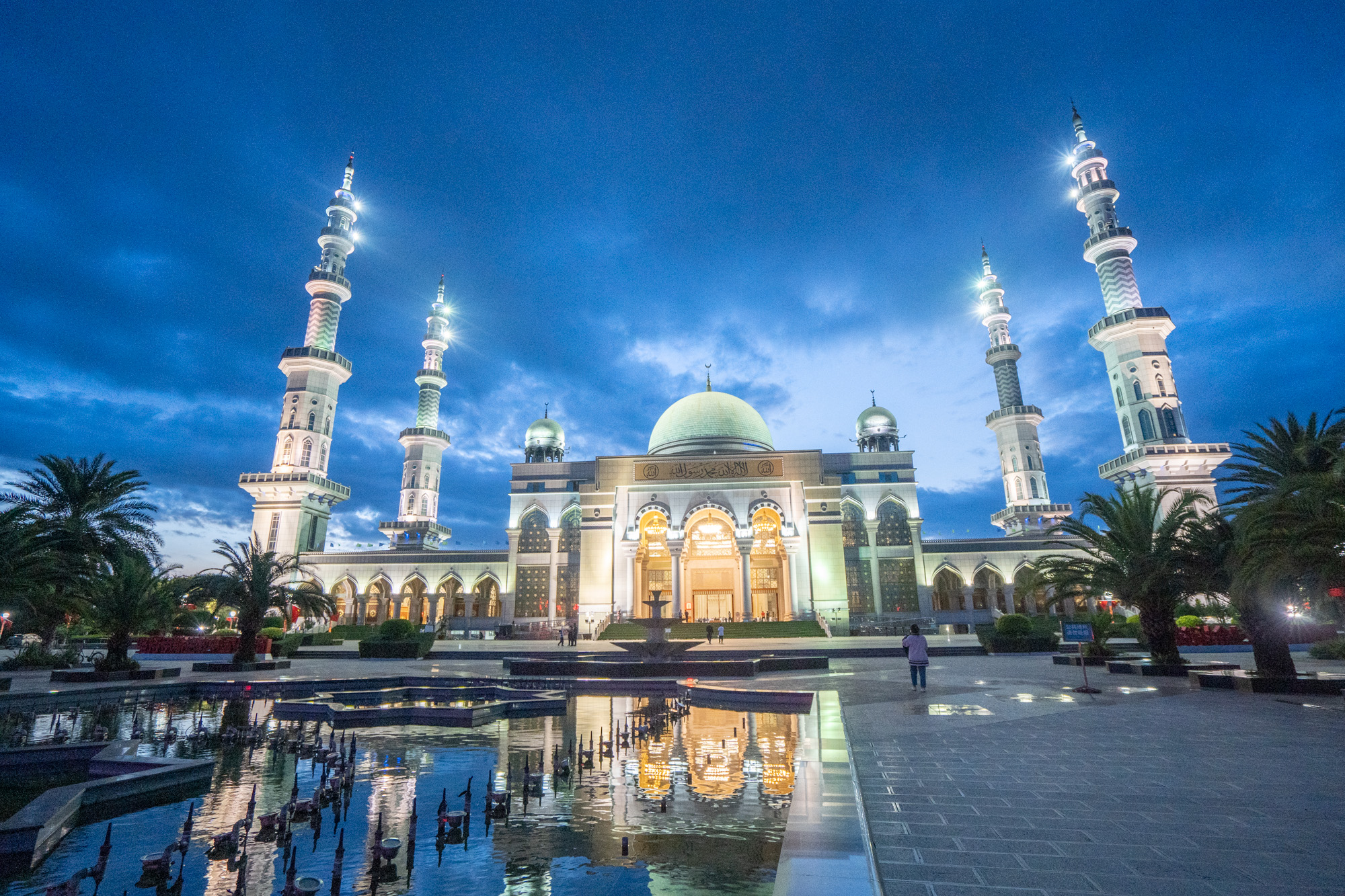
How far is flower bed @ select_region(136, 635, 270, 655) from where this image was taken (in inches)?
929

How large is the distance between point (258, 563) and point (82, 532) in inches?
160

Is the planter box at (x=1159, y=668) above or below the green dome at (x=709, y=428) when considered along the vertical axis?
below

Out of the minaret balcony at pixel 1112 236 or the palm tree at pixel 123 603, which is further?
the minaret balcony at pixel 1112 236

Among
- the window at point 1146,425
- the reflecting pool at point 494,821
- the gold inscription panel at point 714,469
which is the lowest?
the reflecting pool at point 494,821

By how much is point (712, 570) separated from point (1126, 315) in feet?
97.2

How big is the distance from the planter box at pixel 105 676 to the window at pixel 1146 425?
153 ft

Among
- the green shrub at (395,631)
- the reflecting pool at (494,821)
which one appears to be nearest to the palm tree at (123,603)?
the green shrub at (395,631)

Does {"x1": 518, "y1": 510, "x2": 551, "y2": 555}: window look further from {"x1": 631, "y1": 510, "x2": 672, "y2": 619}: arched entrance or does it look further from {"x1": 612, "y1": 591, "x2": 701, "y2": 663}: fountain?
{"x1": 612, "y1": 591, "x2": 701, "y2": 663}: fountain

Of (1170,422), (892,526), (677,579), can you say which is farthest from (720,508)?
(1170,422)

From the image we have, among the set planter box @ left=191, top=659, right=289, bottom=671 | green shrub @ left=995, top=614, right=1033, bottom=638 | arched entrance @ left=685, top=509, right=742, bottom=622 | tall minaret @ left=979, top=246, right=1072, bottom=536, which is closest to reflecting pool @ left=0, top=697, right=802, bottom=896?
planter box @ left=191, top=659, right=289, bottom=671

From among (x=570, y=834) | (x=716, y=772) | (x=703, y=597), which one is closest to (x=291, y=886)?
(x=570, y=834)

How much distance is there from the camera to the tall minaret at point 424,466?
4869 centimetres

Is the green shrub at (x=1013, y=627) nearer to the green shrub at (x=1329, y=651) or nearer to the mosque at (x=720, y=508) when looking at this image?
the green shrub at (x=1329, y=651)

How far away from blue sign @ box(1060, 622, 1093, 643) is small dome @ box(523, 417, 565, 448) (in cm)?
4300
